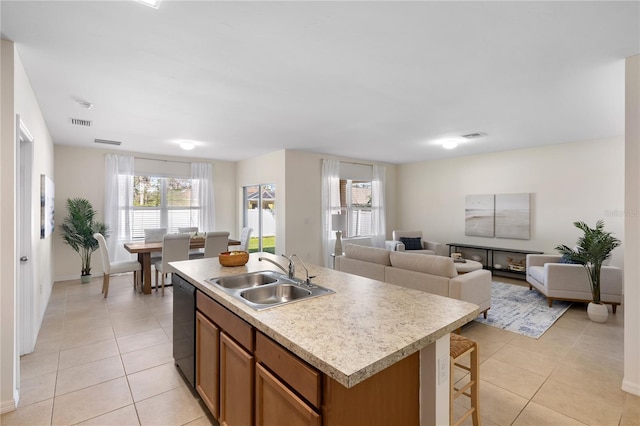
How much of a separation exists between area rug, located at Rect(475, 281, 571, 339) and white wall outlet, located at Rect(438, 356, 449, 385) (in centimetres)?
252

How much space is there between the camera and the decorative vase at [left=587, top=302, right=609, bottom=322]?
356 cm

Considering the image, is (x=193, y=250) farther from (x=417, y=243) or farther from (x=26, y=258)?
(x=417, y=243)

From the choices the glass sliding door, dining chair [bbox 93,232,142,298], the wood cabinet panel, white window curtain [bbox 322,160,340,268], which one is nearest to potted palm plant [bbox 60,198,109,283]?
dining chair [bbox 93,232,142,298]

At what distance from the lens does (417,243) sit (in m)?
6.64

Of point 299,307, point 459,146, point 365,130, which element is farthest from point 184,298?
point 459,146

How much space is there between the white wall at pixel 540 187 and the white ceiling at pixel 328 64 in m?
0.85

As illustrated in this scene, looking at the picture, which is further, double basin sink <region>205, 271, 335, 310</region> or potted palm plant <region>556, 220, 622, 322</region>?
potted palm plant <region>556, 220, 622, 322</region>

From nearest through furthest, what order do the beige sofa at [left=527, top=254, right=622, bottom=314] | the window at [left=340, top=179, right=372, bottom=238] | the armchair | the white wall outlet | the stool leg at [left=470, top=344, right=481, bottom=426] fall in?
the white wall outlet
the stool leg at [left=470, top=344, right=481, bottom=426]
the beige sofa at [left=527, top=254, right=622, bottom=314]
the armchair
the window at [left=340, top=179, right=372, bottom=238]

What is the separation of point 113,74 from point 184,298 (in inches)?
79.8

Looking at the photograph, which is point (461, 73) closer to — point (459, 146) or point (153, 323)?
point (459, 146)

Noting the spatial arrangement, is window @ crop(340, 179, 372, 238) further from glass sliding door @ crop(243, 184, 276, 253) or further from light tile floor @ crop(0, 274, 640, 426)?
light tile floor @ crop(0, 274, 640, 426)

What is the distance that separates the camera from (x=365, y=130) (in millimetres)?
4504

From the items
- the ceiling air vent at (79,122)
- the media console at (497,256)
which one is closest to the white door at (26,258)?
the ceiling air vent at (79,122)

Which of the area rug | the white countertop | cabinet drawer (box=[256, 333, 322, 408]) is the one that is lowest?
the area rug
